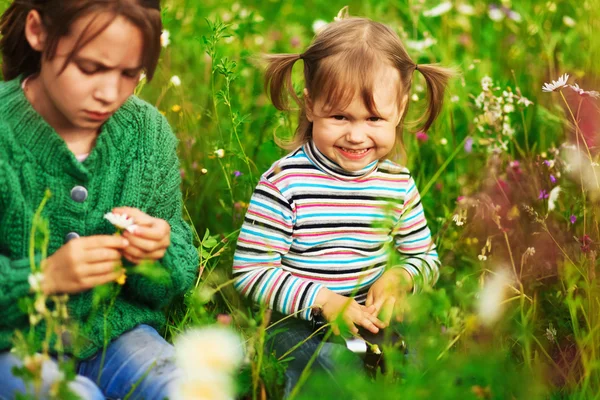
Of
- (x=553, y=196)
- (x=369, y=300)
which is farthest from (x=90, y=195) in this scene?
(x=553, y=196)

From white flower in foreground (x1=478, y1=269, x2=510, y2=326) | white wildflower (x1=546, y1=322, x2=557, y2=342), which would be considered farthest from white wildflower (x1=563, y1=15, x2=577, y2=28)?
white wildflower (x1=546, y1=322, x2=557, y2=342)

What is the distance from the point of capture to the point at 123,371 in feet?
6.65

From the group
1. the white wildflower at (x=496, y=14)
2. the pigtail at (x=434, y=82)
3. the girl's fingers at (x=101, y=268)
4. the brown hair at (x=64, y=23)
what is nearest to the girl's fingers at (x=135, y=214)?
the girl's fingers at (x=101, y=268)

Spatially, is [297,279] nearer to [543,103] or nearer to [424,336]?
[424,336]

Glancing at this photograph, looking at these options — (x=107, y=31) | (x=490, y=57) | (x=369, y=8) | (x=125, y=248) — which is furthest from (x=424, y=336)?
(x=369, y=8)

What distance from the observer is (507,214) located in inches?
111

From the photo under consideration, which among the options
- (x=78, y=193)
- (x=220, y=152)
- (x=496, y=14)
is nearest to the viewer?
(x=78, y=193)

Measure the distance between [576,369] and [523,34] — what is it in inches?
84.0

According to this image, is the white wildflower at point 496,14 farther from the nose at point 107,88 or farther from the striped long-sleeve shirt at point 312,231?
the nose at point 107,88

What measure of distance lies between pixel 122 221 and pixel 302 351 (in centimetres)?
66

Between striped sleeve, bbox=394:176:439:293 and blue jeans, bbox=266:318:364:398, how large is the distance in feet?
1.14

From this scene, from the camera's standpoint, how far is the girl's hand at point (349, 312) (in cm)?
222

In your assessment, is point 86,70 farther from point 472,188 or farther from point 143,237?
point 472,188

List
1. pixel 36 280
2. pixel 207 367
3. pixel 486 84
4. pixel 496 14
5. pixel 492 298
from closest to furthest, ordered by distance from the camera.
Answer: pixel 207 367
pixel 36 280
pixel 492 298
pixel 486 84
pixel 496 14
